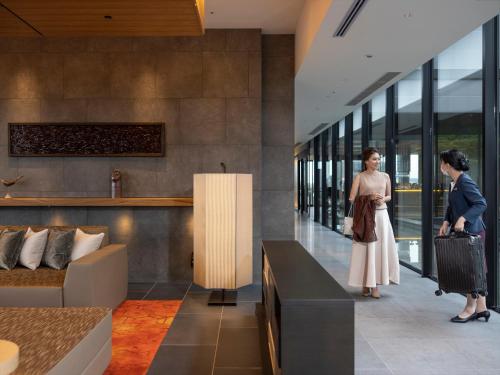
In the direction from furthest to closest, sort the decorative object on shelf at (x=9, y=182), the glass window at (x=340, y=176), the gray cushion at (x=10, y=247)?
the glass window at (x=340, y=176), the decorative object on shelf at (x=9, y=182), the gray cushion at (x=10, y=247)

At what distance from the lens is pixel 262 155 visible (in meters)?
6.21

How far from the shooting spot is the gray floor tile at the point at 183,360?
3.09 metres

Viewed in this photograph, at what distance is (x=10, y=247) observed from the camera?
446 centimetres

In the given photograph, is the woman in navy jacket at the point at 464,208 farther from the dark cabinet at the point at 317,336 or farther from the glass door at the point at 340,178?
the glass door at the point at 340,178

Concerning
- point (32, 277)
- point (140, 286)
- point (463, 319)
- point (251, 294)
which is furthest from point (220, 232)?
point (463, 319)

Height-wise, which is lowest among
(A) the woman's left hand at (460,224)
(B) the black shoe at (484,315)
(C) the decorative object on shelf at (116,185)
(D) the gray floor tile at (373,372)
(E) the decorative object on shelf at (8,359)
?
(D) the gray floor tile at (373,372)

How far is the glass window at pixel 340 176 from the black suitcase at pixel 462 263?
7660mm

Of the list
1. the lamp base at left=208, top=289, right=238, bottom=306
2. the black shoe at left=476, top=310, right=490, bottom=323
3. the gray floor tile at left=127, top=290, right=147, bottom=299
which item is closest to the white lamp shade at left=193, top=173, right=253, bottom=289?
the lamp base at left=208, top=289, right=238, bottom=306

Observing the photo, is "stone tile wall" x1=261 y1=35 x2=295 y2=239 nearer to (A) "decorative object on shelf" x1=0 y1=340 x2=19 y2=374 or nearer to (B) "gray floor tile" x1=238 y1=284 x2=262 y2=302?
(B) "gray floor tile" x1=238 y1=284 x2=262 y2=302

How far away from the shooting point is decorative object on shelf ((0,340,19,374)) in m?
1.97

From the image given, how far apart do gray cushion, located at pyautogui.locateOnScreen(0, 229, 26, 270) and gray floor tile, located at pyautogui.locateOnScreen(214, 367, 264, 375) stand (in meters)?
2.72

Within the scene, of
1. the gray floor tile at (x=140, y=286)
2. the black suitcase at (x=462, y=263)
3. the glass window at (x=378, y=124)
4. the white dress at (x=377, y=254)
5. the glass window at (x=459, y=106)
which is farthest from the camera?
the glass window at (x=378, y=124)

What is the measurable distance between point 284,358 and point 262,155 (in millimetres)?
4484

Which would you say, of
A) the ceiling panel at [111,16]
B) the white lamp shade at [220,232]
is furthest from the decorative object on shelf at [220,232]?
the ceiling panel at [111,16]
